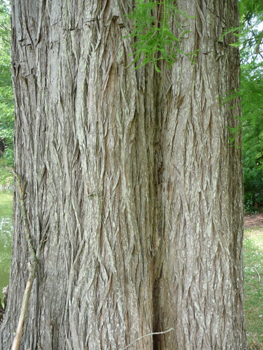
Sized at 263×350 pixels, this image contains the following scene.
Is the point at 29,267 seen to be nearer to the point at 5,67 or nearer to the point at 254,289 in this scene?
the point at 254,289

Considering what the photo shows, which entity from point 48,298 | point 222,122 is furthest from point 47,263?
point 222,122

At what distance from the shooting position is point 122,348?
179 cm

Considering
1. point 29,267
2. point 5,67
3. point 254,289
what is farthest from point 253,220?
point 5,67

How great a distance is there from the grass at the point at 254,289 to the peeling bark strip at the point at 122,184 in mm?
1276

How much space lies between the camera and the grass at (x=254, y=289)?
3205 millimetres

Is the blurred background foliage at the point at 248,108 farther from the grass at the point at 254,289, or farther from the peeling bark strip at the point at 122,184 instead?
the grass at the point at 254,289

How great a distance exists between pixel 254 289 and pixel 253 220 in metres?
5.76

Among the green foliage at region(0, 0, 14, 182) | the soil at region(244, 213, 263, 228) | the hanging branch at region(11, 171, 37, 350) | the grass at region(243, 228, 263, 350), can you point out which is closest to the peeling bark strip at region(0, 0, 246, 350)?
the hanging branch at region(11, 171, 37, 350)

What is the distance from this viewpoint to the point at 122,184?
73.7 inches

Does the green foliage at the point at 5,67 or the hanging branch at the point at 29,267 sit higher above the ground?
the green foliage at the point at 5,67

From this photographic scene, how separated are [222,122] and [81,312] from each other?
64.9 inches

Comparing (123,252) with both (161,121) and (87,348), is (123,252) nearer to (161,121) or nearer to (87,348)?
(87,348)

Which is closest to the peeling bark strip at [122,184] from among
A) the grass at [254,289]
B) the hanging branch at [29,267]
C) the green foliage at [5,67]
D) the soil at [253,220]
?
the hanging branch at [29,267]

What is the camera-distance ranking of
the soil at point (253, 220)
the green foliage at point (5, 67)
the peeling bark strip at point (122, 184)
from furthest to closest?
the green foliage at point (5, 67), the soil at point (253, 220), the peeling bark strip at point (122, 184)
